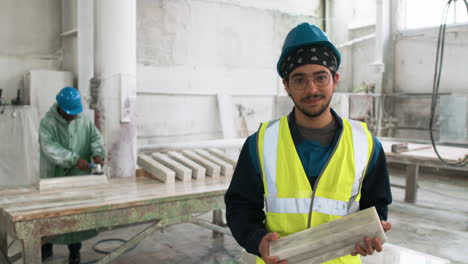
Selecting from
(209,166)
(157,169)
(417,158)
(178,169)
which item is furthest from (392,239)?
(157,169)

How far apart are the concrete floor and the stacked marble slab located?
0.96 m

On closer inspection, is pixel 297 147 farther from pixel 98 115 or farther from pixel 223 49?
pixel 223 49

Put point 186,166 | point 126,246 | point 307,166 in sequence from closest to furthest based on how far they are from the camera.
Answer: point 307,166 → point 126,246 → point 186,166

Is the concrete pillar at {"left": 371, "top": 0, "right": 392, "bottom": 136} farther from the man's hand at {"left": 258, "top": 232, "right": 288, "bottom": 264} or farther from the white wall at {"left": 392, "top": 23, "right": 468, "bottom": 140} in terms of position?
the man's hand at {"left": 258, "top": 232, "right": 288, "bottom": 264}

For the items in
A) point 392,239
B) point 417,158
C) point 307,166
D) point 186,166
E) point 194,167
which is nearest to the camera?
point 307,166

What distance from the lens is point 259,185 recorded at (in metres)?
1.66

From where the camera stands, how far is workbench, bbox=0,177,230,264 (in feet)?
9.12

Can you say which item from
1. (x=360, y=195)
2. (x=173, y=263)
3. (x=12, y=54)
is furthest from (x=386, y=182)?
(x=12, y=54)

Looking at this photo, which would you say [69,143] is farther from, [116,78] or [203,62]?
[203,62]

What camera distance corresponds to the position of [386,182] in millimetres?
1622

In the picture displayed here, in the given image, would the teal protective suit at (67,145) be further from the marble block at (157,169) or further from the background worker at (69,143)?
the marble block at (157,169)

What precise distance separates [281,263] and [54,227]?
1942 millimetres

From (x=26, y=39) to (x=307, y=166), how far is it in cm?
527

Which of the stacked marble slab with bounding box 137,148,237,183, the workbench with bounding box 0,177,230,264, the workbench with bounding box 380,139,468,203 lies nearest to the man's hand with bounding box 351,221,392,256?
the workbench with bounding box 0,177,230,264
